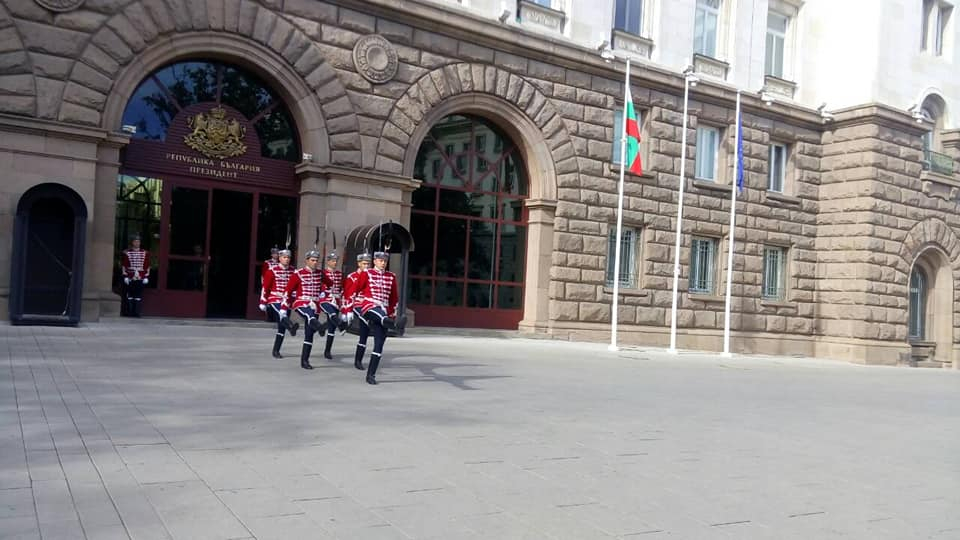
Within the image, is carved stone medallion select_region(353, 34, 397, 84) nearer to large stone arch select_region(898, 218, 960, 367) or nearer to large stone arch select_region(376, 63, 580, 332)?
large stone arch select_region(376, 63, 580, 332)

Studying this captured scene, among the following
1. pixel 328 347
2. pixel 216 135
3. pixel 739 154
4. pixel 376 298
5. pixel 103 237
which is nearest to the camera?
pixel 376 298

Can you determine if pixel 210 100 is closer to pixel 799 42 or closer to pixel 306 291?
pixel 306 291

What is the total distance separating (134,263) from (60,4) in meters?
4.90

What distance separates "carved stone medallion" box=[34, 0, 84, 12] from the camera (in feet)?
50.0

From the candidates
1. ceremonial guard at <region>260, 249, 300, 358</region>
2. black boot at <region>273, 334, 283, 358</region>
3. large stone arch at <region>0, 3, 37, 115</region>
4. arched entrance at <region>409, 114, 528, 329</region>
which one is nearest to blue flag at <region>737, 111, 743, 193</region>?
arched entrance at <region>409, 114, 528, 329</region>

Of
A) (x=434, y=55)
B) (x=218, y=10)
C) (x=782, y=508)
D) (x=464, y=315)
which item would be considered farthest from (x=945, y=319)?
(x=782, y=508)

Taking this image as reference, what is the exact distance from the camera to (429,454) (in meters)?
6.87

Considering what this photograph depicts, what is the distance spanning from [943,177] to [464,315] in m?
18.1

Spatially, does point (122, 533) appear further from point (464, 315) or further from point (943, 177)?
point (943, 177)

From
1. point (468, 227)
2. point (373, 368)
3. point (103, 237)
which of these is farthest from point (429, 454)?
point (468, 227)

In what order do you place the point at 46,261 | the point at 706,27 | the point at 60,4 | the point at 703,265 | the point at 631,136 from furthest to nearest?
the point at 706,27 < the point at 703,265 < the point at 631,136 < the point at 60,4 < the point at 46,261

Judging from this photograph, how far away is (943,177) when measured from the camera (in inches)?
1138

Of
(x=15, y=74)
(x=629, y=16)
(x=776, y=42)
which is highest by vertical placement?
(x=776, y=42)

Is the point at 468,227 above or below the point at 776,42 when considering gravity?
below
